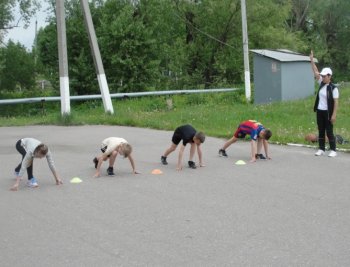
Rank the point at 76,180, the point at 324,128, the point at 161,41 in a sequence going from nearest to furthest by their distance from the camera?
the point at 76,180 < the point at 324,128 < the point at 161,41

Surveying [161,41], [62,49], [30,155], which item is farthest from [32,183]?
[161,41]

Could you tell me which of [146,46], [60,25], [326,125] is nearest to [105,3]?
[146,46]

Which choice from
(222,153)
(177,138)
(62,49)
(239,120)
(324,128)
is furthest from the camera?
(62,49)

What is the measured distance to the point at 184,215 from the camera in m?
6.82

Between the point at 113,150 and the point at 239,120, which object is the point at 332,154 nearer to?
the point at 113,150

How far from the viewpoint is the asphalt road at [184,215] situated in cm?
535

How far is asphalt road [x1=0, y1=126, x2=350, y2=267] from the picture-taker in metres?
5.35

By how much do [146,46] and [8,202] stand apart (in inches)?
992

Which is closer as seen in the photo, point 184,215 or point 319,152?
point 184,215

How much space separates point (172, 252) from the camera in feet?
17.8

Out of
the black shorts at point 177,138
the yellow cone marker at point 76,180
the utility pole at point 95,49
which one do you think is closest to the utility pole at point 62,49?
the utility pole at point 95,49

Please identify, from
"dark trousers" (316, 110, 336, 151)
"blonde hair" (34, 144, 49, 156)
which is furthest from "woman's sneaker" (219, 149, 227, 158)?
"blonde hair" (34, 144, 49, 156)

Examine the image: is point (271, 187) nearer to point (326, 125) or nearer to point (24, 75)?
point (326, 125)

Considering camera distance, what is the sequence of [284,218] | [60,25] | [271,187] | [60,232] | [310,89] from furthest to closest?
[310,89], [60,25], [271,187], [284,218], [60,232]
